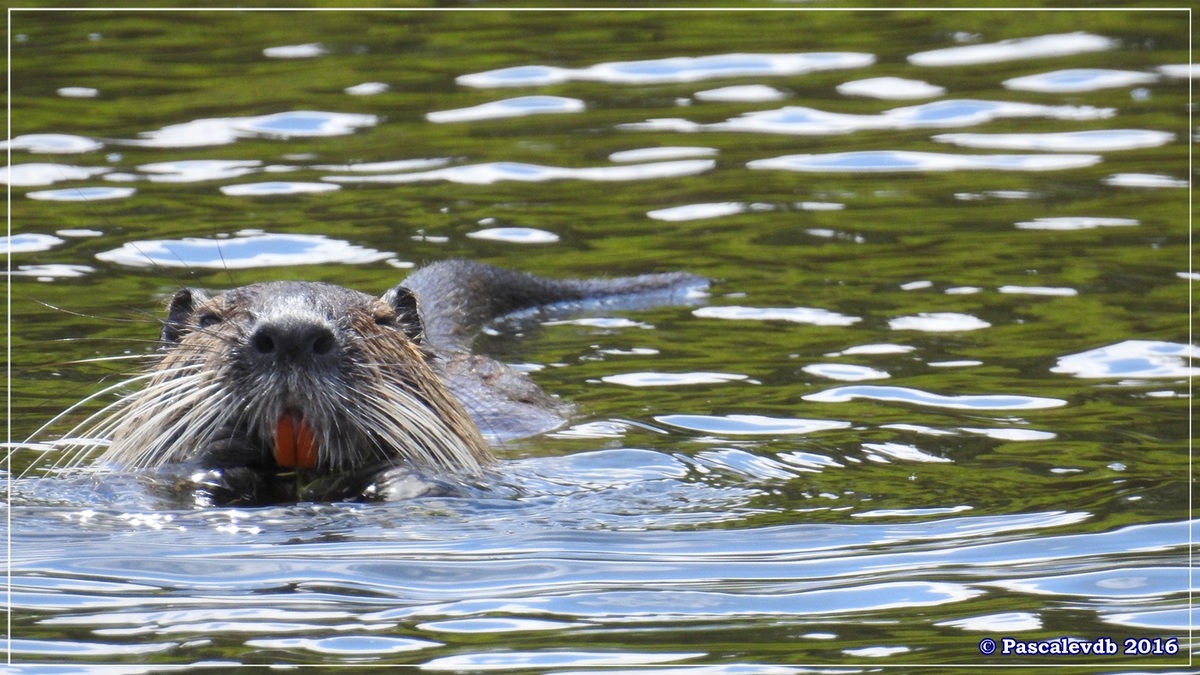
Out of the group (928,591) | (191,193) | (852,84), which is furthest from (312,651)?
(852,84)

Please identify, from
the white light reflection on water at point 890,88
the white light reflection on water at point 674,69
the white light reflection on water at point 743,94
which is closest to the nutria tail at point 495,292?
the white light reflection on water at point 743,94

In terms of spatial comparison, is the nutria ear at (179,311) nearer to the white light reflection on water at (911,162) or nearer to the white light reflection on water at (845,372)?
the white light reflection on water at (845,372)

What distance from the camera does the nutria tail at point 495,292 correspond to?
8.98 m

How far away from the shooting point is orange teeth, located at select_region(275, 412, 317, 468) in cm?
622

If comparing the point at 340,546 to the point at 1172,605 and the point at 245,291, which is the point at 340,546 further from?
the point at 1172,605

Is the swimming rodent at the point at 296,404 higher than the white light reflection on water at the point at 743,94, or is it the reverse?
the white light reflection on water at the point at 743,94

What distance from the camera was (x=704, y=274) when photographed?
10000mm

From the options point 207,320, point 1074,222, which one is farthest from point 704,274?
point 207,320

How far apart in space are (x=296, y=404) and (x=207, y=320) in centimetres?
58

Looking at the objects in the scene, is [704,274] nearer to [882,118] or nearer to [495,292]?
[495,292]

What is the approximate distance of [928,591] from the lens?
540 cm

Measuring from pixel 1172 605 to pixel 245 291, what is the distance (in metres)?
3.18

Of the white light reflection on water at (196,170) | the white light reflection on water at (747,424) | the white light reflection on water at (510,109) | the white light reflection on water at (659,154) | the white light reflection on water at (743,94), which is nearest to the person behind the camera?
the white light reflection on water at (747,424)

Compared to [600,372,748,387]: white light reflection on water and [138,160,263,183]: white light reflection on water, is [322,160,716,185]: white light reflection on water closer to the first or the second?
[138,160,263,183]: white light reflection on water
